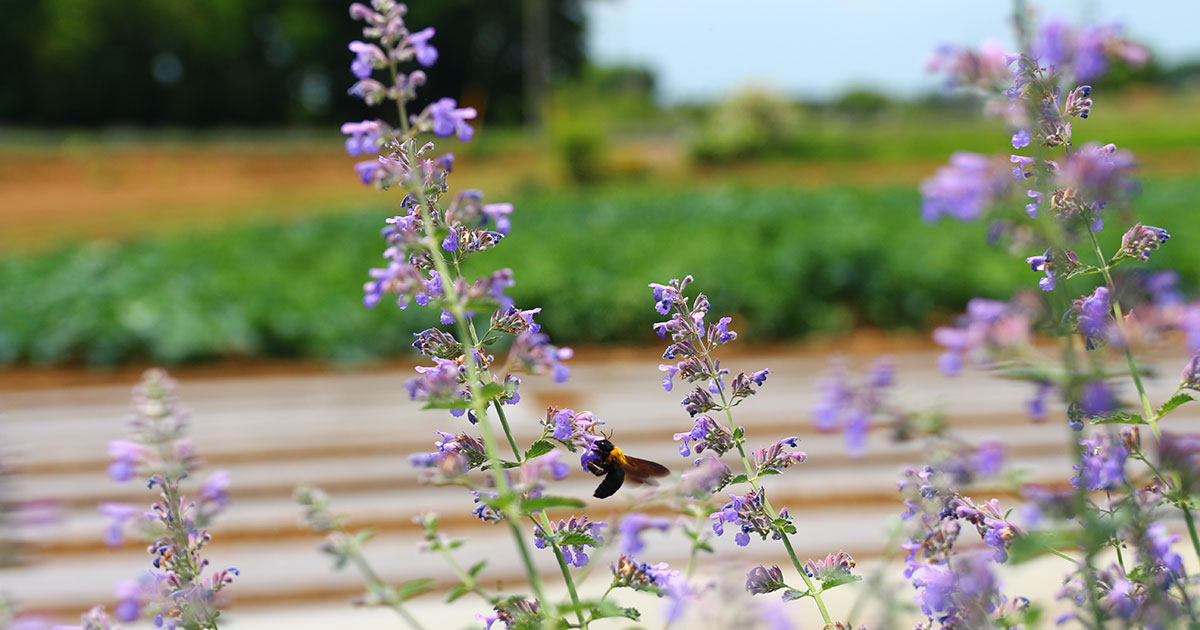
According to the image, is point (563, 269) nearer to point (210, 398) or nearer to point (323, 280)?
point (323, 280)

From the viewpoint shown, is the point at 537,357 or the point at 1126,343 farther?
the point at 537,357

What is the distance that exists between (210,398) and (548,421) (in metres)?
8.55

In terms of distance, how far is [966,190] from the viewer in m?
0.96

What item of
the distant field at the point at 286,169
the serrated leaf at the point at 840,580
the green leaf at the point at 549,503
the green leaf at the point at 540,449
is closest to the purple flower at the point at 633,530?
the green leaf at the point at 549,503

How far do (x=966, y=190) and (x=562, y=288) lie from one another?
31.8 feet

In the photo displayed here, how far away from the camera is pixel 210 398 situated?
909cm

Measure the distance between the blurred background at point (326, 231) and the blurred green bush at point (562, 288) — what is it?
0.13 feet

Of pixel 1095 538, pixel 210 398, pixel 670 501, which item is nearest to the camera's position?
pixel 1095 538

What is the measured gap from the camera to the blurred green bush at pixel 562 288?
10375 millimetres

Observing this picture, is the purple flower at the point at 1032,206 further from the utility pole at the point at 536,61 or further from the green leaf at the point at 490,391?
the utility pole at the point at 536,61

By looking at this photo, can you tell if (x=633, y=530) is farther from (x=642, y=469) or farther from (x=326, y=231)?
(x=326, y=231)

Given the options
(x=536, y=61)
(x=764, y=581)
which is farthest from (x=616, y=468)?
(x=536, y=61)

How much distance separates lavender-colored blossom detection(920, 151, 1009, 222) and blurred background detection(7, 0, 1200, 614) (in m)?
0.13

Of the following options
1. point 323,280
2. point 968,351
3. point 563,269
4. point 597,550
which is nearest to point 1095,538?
point 968,351
